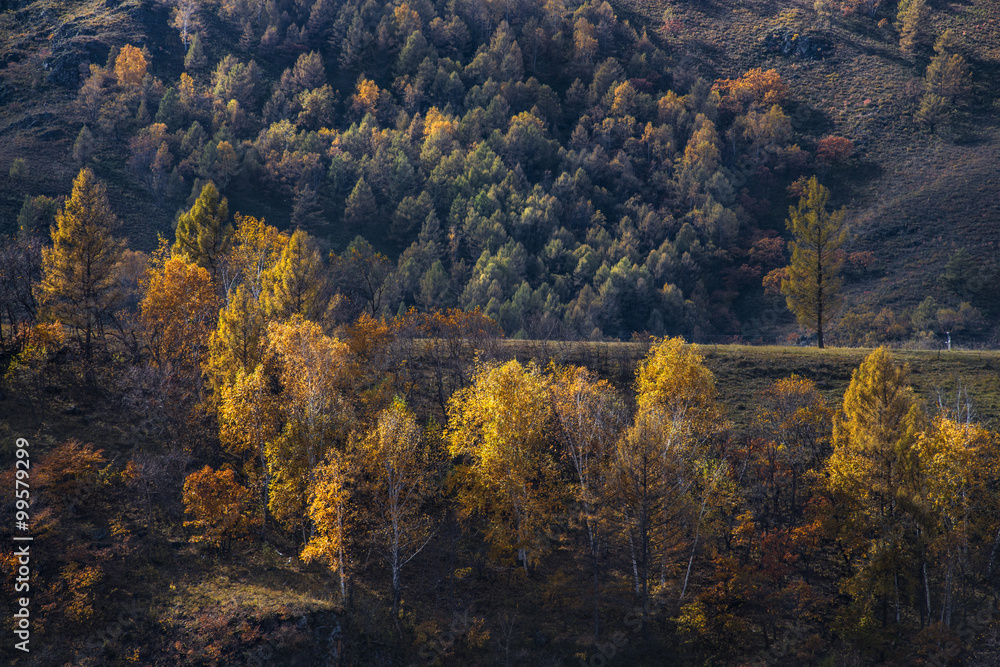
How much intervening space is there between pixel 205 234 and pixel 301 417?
28598mm

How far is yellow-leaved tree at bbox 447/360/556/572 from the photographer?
1537 inches

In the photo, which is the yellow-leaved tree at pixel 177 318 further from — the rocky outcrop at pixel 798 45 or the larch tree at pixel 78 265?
the rocky outcrop at pixel 798 45

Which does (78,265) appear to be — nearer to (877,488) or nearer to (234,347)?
(234,347)

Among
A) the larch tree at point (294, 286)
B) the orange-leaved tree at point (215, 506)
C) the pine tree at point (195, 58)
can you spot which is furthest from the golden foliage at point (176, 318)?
the pine tree at point (195, 58)

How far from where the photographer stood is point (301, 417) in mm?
37938

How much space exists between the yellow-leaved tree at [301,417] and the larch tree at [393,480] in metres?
2.25

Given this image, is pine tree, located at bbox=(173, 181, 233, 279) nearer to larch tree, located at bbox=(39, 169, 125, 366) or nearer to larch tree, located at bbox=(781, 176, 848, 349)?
larch tree, located at bbox=(39, 169, 125, 366)

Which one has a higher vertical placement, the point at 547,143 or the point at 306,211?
the point at 547,143

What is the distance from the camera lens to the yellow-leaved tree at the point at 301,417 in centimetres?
3750

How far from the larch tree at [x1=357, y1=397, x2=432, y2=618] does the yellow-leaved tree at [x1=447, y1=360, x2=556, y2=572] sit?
9.83 ft

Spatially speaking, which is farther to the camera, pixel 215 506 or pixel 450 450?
pixel 450 450

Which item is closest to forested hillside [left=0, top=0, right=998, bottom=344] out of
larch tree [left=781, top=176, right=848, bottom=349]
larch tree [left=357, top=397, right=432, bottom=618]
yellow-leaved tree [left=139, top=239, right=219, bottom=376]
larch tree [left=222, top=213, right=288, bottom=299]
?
larch tree [left=781, top=176, right=848, bottom=349]

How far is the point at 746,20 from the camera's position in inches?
7052

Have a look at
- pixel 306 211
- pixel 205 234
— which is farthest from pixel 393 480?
pixel 306 211
